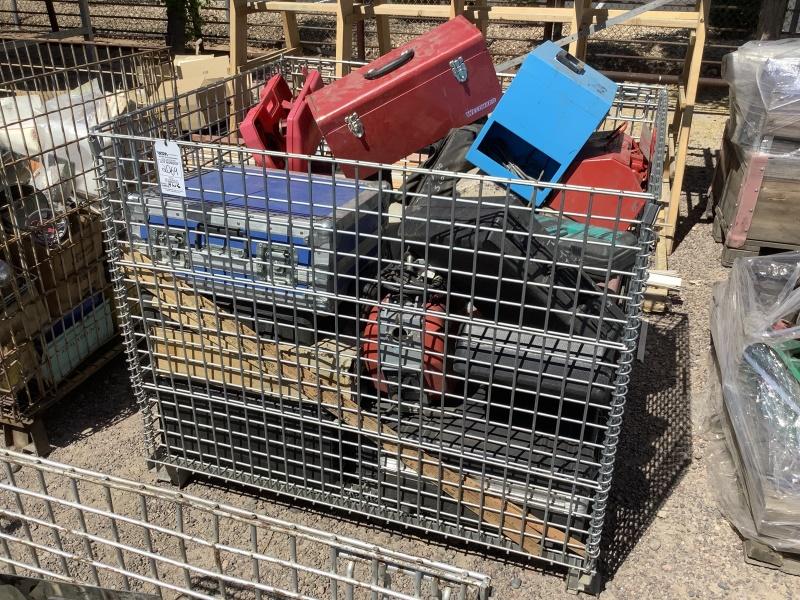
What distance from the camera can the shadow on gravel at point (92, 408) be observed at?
3383 millimetres

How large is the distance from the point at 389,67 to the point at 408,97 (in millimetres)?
151

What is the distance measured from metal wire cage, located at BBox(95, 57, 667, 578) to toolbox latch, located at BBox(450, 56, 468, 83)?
1.62 feet

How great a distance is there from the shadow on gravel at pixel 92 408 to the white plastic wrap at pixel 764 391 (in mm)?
2828

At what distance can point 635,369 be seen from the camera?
388 centimetres

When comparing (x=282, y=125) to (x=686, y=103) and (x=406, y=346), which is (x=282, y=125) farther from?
(x=686, y=103)

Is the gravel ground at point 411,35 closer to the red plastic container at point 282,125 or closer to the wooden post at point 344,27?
the wooden post at point 344,27

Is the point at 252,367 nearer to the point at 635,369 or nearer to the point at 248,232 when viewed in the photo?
the point at 248,232

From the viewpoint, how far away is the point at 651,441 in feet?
11.0

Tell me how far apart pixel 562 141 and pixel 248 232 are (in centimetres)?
123

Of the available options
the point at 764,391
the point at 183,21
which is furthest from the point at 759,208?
the point at 183,21

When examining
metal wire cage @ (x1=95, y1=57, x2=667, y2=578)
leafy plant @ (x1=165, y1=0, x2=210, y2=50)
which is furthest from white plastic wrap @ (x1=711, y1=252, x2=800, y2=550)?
leafy plant @ (x1=165, y1=0, x2=210, y2=50)

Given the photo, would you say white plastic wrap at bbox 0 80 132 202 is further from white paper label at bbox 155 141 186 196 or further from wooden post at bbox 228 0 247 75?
wooden post at bbox 228 0 247 75

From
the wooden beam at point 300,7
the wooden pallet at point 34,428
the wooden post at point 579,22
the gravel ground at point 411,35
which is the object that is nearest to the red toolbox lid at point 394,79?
the wooden pallet at point 34,428

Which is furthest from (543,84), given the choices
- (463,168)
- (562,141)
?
(463,168)
